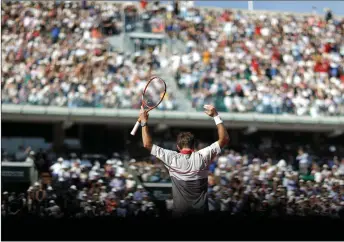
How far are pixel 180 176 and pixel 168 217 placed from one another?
1.23 ft

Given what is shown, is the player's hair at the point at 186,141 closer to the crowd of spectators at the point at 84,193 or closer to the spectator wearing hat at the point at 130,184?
the crowd of spectators at the point at 84,193

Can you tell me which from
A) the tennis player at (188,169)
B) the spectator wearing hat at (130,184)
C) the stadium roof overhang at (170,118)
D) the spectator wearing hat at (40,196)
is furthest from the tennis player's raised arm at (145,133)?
Result: the stadium roof overhang at (170,118)

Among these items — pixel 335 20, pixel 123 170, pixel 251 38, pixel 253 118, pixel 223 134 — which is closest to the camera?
pixel 223 134

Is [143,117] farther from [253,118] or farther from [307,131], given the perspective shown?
[307,131]

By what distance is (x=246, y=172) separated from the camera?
15.5 m

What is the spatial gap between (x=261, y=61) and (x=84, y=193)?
34.9 ft

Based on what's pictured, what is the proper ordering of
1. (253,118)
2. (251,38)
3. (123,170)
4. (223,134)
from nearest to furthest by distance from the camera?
1. (223,134)
2. (123,170)
3. (253,118)
4. (251,38)

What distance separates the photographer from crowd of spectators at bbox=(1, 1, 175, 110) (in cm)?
1777

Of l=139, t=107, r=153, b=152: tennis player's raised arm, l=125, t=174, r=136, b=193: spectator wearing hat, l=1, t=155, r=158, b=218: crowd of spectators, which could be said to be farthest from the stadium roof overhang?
l=139, t=107, r=153, b=152: tennis player's raised arm

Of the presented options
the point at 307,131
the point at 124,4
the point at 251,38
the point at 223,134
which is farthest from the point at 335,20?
the point at 223,134

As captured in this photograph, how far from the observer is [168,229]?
528 centimetres

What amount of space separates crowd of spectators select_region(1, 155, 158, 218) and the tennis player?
2.78m

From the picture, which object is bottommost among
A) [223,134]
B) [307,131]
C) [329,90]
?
[307,131]

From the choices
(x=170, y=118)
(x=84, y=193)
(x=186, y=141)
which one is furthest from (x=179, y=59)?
(x=186, y=141)
